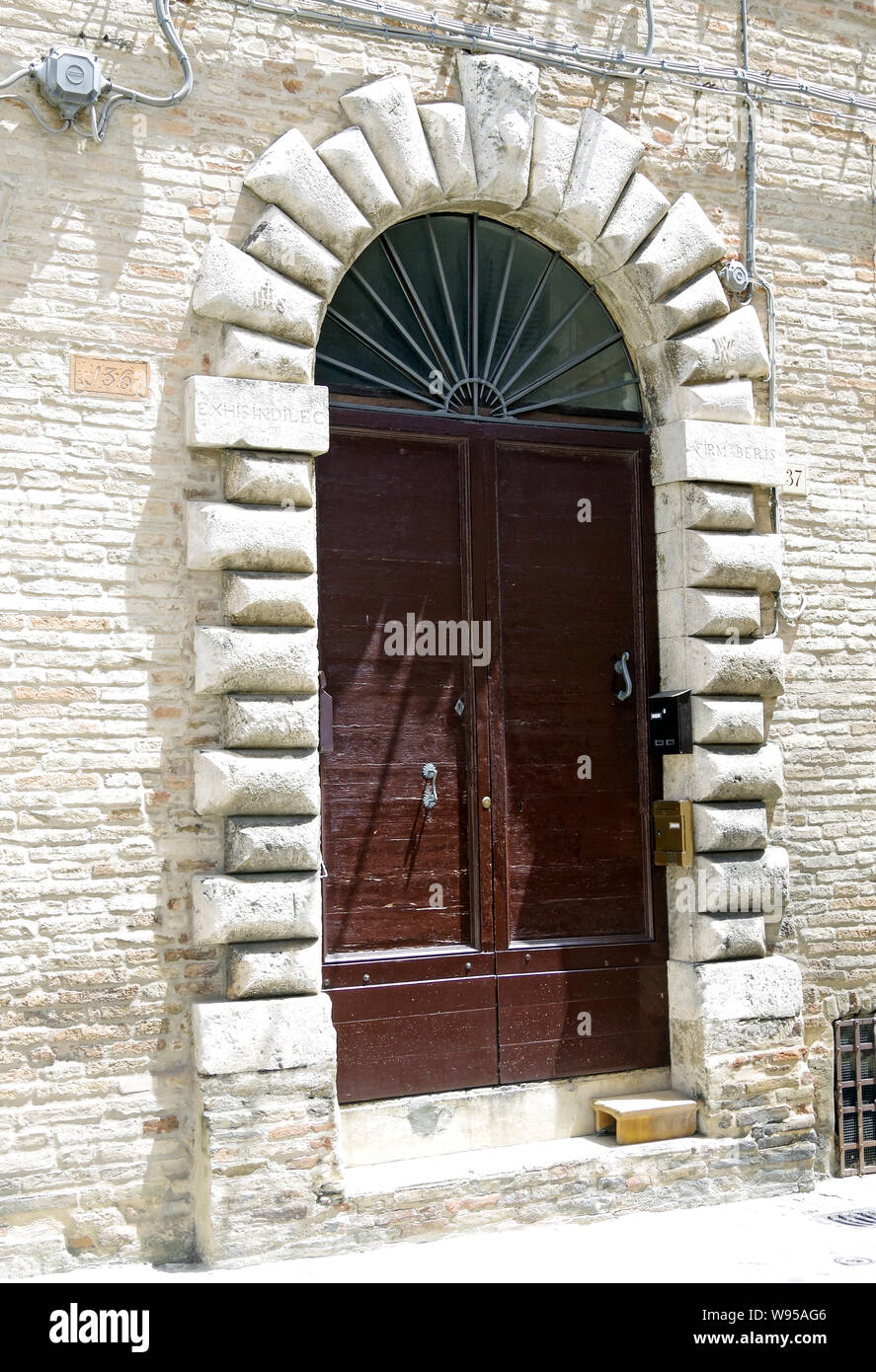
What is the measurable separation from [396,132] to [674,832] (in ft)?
10.3

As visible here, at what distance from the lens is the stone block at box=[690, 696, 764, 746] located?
19.2 ft

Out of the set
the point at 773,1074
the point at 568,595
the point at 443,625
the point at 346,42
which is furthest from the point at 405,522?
the point at 773,1074

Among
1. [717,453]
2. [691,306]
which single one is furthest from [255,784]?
[691,306]

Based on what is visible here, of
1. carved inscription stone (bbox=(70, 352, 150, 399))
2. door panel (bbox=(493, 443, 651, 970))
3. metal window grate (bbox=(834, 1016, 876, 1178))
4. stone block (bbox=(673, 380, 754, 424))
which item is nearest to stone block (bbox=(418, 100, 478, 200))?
door panel (bbox=(493, 443, 651, 970))

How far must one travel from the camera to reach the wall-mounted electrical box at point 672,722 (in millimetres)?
5855

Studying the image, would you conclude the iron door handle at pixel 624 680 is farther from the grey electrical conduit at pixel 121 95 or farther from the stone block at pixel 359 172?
the grey electrical conduit at pixel 121 95

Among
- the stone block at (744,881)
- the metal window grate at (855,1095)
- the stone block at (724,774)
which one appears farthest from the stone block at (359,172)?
the metal window grate at (855,1095)

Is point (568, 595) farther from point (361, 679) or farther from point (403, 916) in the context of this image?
point (403, 916)

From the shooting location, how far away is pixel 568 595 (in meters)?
5.90

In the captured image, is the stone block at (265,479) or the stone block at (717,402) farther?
the stone block at (717,402)

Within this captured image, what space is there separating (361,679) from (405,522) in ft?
→ 2.26

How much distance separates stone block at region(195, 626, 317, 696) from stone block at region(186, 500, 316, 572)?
252mm

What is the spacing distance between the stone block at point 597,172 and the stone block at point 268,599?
2043 mm

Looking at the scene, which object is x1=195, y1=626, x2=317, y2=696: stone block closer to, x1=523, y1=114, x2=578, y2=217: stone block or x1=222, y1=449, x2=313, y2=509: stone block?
x1=222, y1=449, x2=313, y2=509: stone block
